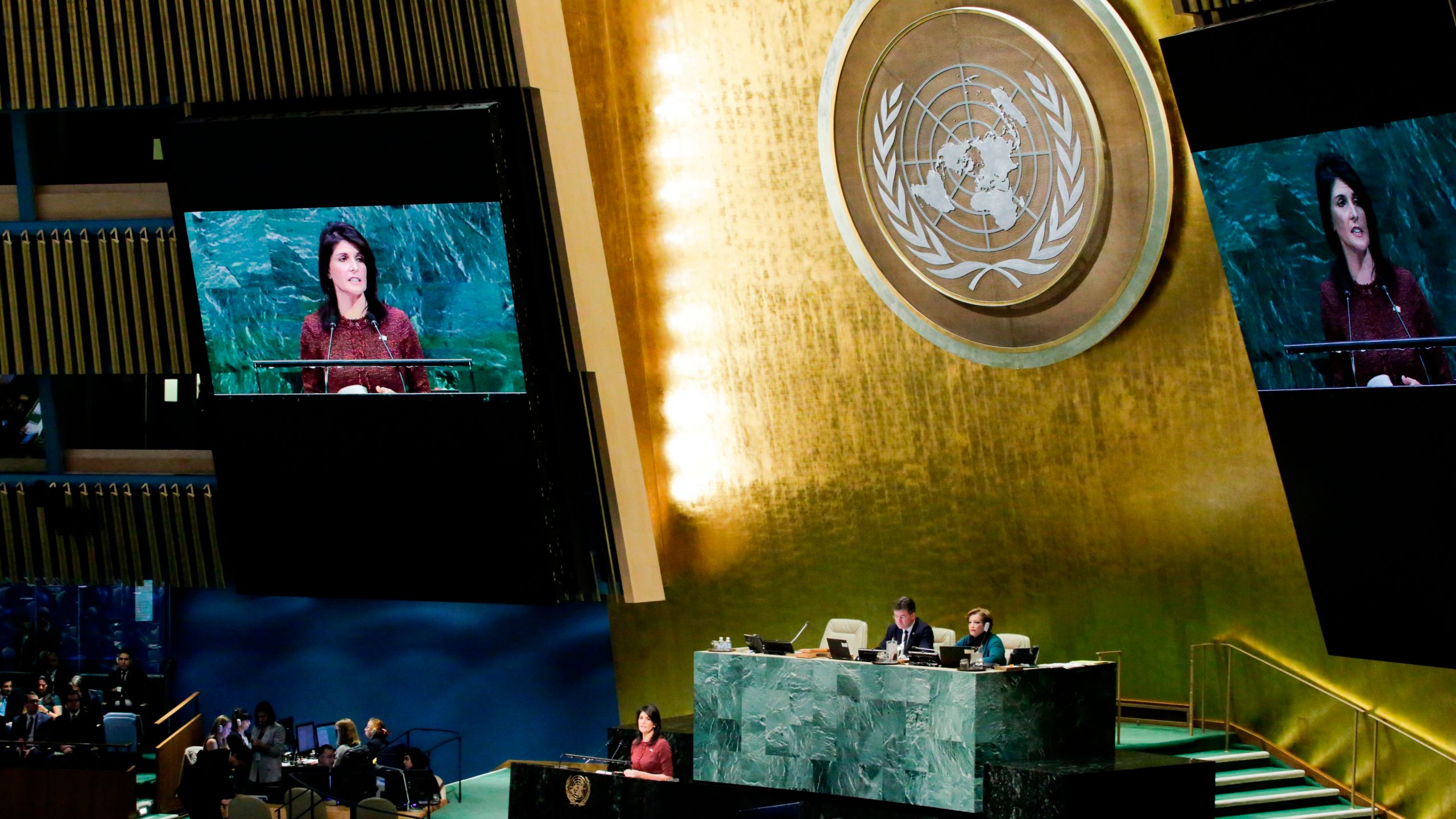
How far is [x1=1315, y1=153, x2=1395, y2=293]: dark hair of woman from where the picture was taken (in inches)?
344

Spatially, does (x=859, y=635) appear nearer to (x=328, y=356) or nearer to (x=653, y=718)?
(x=653, y=718)

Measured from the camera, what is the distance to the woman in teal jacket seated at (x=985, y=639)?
31.8ft

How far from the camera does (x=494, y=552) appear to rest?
1248 centimetres

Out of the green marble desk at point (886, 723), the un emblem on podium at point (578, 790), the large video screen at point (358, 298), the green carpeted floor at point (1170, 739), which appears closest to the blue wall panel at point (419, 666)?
the large video screen at point (358, 298)

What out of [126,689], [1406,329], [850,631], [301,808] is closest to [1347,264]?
[1406,329]

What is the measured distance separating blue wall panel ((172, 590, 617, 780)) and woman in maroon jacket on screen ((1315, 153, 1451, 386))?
6874 millimetres

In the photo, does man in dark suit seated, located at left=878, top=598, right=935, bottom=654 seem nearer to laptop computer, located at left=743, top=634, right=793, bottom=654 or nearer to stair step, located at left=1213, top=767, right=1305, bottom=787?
laptop computer, located at left=743, top=634, right=793, bottom=654

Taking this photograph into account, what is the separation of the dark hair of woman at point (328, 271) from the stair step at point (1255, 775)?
648 cm

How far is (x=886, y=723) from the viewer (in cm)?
952

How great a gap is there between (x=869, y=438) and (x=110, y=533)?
635 centimetres

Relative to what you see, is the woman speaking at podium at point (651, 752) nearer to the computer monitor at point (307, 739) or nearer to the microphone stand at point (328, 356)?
the computer monitor at point (307, 739)

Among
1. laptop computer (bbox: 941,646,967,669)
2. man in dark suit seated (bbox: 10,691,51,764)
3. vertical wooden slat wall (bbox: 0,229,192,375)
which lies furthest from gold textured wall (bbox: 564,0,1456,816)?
man in dark suit seated (bbox: 10,691,51,764)

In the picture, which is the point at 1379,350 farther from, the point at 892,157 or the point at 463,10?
the point at 463,10

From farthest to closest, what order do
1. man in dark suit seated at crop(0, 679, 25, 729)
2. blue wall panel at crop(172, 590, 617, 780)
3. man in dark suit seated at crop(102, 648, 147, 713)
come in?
man in dark suit seated at crop(102, 648, 147, 713) < blue wall panel at crop(172, 590, 617, 780) < man in dark suit seated at crop(0, 679, 25, 729)
